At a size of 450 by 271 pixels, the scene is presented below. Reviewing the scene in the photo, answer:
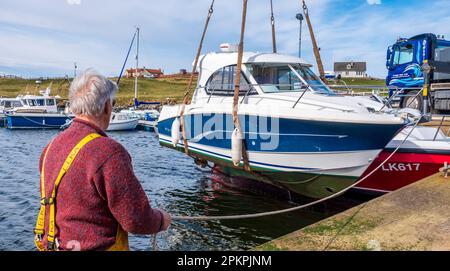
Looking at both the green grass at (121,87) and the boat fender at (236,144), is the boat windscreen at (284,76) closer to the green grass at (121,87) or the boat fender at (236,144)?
A: the boat fender at (236,144)

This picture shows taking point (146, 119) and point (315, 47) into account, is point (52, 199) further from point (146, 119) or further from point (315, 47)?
point (146, 119)

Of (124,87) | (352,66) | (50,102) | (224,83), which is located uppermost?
(352,66)

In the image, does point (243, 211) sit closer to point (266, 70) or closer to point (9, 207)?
point (266, 70)

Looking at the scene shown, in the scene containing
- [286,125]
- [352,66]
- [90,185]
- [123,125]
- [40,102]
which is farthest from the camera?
[352,66]

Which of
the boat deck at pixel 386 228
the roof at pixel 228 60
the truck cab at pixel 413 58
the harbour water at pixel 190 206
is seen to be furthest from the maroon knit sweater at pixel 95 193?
the truck cab at pixel 413 58

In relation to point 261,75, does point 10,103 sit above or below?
below

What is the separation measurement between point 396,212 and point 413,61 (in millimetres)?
12291

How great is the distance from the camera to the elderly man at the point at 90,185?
2.32 meters

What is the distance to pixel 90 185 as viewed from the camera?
7.71 ft

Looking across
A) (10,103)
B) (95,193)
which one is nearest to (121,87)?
(10,103)

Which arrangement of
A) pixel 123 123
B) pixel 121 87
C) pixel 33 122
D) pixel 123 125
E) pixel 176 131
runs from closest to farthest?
pixel 176 131, pixel 123 123, pixel 123 125, pixel 33 122, pixel 121 87

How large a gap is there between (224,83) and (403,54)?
9.89m

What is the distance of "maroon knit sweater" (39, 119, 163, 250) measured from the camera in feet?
7.59

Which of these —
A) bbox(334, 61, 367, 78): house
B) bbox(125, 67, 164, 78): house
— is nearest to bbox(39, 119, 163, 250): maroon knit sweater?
bbox(334, 61, 367, 78): house
